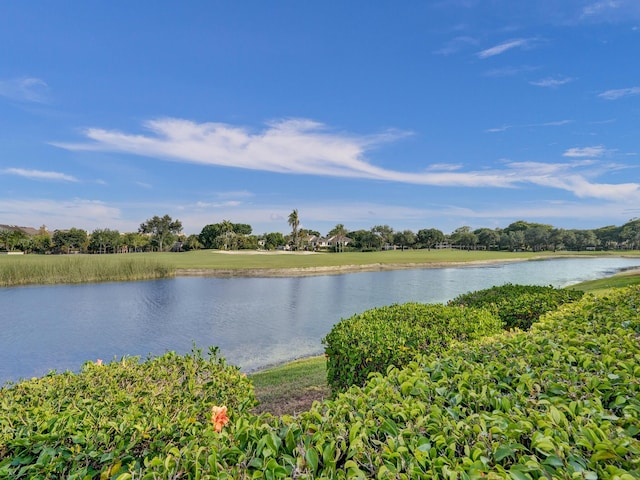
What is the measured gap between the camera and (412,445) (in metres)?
1.68

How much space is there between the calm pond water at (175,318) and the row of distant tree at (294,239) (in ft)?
212

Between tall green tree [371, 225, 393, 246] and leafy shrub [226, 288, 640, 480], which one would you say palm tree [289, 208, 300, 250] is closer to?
tall green tree [371, 225, 393, 246]

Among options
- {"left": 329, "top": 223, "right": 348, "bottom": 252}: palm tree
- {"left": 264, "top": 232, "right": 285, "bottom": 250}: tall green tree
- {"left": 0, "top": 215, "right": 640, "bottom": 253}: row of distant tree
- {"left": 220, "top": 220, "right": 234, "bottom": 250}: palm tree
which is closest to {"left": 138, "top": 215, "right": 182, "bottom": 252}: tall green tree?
{"left": 0, "top": 215, "right": 640, "bottom": 253}: row of distant tree

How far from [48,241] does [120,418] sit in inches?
3863

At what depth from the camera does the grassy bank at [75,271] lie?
31.3 metres

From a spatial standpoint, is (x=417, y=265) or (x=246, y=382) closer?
(x=246, y=382)

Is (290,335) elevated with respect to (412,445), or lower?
lower

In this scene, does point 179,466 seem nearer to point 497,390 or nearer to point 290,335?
point 497,390

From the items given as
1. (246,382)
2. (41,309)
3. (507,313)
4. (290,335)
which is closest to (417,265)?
(290,335)

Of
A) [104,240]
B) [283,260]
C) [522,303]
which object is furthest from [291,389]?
[104,240]

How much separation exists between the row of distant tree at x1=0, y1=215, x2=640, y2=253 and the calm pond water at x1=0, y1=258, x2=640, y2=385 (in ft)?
212

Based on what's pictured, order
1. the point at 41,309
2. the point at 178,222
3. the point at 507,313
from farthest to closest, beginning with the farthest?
the point at 178,222 < the point at 41,309 < the point at 507,313

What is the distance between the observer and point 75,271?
33.2 meters

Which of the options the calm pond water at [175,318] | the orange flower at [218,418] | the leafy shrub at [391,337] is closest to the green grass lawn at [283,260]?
the calm pond water at [175,318]
